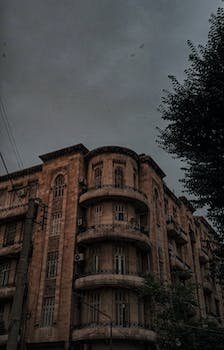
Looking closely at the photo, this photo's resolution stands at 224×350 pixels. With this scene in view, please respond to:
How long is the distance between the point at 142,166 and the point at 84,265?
1130 centimetres

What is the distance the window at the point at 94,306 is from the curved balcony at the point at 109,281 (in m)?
0.97

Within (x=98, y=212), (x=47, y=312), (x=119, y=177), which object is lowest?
(x=47, y=312)

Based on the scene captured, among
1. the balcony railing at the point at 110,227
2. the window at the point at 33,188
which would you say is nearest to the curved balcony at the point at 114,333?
the balcony railing at the point at 110,227

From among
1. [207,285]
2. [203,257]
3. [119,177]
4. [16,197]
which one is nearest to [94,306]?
[119,177]

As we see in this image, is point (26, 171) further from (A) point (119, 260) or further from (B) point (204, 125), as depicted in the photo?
(B) point (204, 125)

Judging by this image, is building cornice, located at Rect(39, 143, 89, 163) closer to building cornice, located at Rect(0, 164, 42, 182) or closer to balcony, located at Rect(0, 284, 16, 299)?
building cornice, located at Rect(0, 164, 42, 182)

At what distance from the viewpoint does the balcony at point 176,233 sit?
35.4 metres

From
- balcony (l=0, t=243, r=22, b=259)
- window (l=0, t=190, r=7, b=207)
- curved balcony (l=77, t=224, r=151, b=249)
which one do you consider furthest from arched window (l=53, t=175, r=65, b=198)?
window (l=0, t=190, r=7, b=207)

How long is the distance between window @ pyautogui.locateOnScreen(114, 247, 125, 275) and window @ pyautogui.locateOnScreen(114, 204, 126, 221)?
8.42 ft

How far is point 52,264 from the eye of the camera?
2947 centimetres

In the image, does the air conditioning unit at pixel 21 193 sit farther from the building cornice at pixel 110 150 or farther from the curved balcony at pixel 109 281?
the curved balcony at pixel 109 281

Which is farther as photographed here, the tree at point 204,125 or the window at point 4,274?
the window at point 4,274

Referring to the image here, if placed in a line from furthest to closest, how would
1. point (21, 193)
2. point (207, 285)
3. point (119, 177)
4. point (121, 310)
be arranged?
point (207, 285)
point (21, 193)
point (119, 177)
point (121, 310)

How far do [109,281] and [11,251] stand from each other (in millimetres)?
10000
